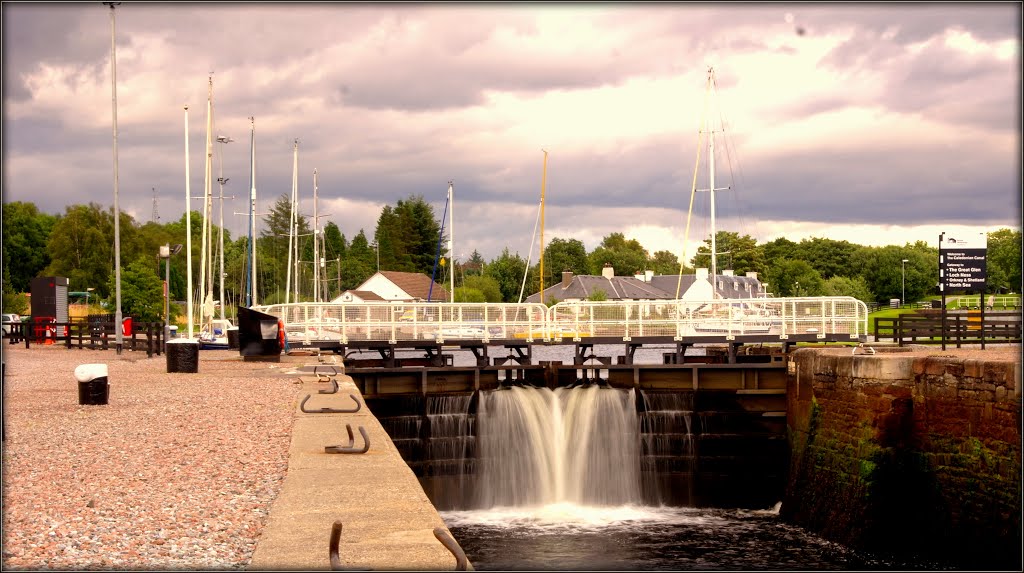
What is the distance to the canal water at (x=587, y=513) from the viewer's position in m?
21.8

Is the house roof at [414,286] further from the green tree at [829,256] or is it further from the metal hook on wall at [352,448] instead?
the metal hook on wall at [352,448]

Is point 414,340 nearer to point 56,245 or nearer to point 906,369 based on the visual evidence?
point 906,369

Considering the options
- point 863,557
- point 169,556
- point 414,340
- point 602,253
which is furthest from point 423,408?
point 602,253

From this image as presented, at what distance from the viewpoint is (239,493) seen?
9953 mm

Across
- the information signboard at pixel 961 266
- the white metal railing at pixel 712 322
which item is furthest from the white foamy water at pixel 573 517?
the information signboard at pixel 961 266

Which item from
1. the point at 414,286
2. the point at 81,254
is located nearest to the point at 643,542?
the point at 414,286

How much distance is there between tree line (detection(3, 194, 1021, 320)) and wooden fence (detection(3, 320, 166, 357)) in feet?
139

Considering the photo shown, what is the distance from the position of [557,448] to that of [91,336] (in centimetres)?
2177

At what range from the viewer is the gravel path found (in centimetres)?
789

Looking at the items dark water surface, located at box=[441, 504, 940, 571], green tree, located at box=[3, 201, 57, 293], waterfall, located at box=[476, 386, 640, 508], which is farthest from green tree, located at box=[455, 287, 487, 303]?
dark water surface, located at box=[441, 504, 940, 571]

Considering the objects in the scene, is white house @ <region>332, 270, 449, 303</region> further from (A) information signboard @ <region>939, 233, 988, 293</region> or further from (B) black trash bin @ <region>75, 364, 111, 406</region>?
(B) black trash bin @ <region>75, 364, 111, 406</region>

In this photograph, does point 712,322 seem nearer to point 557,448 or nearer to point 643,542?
point 557,448

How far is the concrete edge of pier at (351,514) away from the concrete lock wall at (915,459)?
1095 cm

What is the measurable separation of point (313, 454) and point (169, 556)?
4.33 metres
